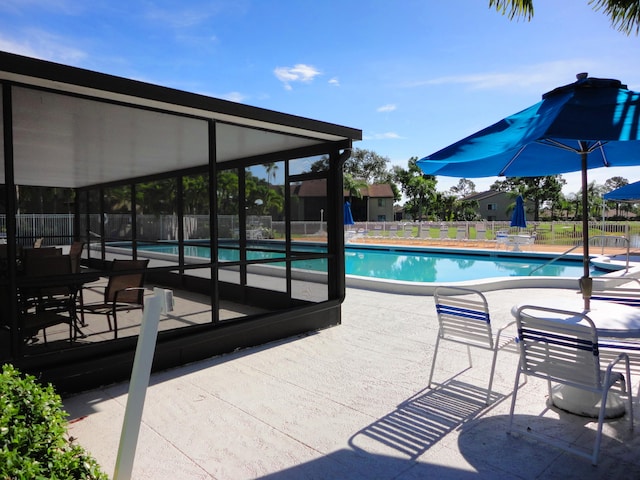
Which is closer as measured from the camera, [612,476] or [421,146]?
[612,476]

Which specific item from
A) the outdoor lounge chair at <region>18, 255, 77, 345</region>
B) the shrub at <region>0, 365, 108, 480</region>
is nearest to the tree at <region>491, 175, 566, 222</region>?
the outdoor lounge chair at <region>18, 255, 77, 345</region>

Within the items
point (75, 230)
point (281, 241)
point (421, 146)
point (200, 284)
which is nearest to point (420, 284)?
point (281, 241)

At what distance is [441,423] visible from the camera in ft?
9.97

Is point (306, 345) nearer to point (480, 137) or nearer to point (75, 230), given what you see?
point (480, 137)

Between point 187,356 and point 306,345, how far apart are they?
133 cm

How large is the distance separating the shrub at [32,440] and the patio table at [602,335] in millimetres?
2644

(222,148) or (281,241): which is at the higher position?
(222,148)

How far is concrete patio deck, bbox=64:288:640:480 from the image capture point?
2488 millimetres

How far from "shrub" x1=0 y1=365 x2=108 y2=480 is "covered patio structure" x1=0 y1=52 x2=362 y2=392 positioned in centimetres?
194

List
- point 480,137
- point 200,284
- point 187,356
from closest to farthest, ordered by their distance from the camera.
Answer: point 480,137
point 187,356
point 200,284

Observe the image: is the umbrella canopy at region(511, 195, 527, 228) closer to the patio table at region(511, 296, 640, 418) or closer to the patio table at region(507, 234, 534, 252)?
the patio table at region(507, 234, 534, 252)

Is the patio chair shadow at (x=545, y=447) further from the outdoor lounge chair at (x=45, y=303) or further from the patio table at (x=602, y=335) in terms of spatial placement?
the outdoor lounge chair at (x=45, y=303)

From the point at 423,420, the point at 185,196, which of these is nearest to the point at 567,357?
the point at 423,420

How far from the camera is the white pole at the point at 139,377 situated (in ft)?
5.18
